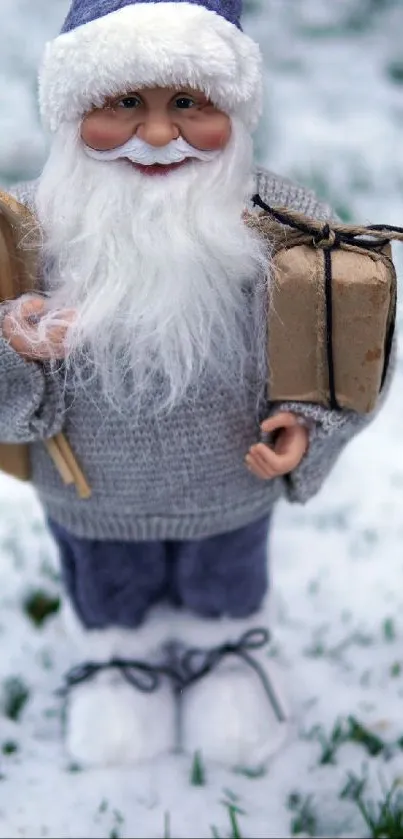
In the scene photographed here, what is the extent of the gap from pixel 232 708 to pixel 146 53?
2.20 ft

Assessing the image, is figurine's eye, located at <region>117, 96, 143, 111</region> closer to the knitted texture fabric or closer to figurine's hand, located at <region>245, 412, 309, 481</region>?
the knitted texture fabric

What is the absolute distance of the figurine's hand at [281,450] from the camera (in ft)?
2.78

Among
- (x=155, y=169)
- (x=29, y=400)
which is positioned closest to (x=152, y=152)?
(x=155, y=169)

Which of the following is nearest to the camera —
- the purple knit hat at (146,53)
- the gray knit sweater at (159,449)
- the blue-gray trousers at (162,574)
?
the purple knit hat at (146,53)

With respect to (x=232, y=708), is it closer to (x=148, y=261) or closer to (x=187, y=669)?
(x=187, y=669)

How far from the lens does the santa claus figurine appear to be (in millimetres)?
784

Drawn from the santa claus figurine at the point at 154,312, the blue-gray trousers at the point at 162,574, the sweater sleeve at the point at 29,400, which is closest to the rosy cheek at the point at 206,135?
the santa claus figurine at the point at 154,312

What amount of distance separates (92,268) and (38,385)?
117 millimetres

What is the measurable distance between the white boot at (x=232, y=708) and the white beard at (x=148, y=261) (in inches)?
14.2

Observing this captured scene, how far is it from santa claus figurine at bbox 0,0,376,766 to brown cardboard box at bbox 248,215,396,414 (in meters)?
0.02

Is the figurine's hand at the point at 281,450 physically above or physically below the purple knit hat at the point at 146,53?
below

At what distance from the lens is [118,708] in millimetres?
1024

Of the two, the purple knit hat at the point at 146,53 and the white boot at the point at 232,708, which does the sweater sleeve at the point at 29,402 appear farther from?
the white boot at the point at 232,708

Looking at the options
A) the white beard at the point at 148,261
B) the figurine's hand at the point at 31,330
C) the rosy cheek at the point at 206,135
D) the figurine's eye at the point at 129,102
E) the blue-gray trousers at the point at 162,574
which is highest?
the figurine's eye at the point at 129,102
